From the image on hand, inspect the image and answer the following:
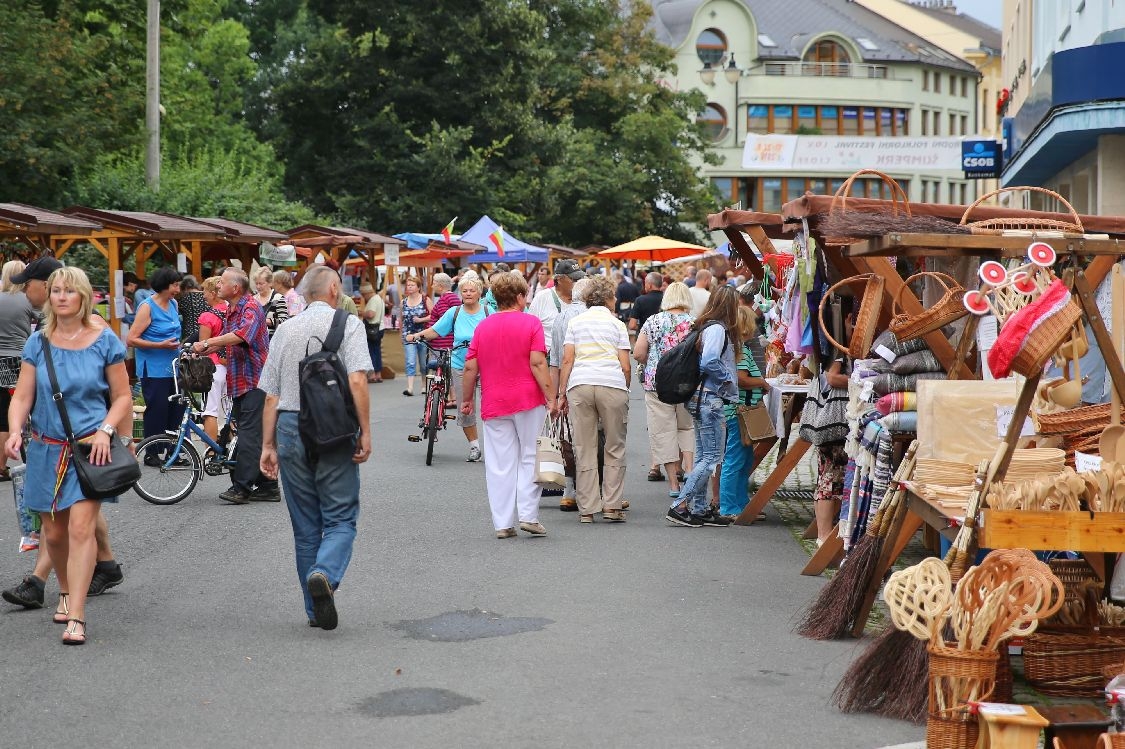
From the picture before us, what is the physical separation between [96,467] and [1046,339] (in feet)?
14.8

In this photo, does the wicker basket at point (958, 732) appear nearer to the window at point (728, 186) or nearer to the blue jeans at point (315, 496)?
the blue jeans at point (315, 496)

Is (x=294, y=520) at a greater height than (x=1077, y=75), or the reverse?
(x=1077, y=75)

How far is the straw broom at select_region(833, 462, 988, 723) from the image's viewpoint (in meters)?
6.02

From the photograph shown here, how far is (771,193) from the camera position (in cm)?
8100

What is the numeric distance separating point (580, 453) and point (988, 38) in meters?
91.9

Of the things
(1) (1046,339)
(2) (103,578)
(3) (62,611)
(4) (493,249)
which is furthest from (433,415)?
(4) (493,249)

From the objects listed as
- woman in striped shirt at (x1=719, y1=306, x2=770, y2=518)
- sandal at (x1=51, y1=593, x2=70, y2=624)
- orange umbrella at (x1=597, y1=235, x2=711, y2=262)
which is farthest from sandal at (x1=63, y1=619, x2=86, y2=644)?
orange umbrella at (x1=597, y1=235, x2=711, y2=262)

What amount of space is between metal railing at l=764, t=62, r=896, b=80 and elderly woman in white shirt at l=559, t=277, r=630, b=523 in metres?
74.2

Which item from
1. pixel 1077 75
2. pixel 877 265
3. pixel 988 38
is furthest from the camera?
pixel 988 38

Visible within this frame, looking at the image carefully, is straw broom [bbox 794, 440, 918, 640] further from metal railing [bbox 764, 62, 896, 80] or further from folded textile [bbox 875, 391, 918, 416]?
metal railing [bbox 764, 62, 896, 80]

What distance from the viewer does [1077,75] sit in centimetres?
1627

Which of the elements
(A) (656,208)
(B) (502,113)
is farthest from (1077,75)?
(A) (656,208)

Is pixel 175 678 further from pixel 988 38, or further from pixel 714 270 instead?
pixel 988 38

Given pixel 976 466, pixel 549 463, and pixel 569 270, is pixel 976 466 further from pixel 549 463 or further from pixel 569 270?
pixel 569 270
